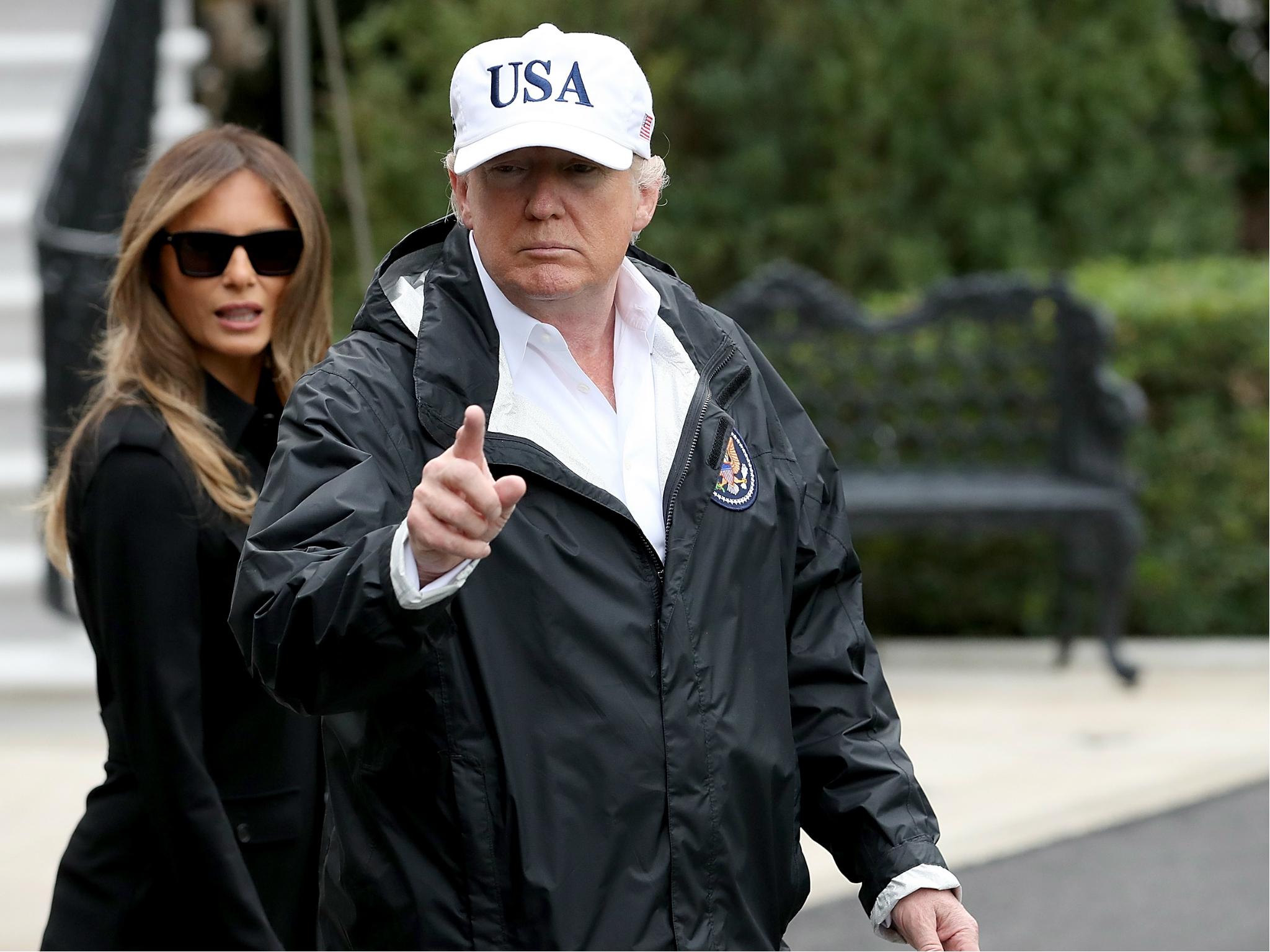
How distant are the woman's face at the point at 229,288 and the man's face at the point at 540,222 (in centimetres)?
86

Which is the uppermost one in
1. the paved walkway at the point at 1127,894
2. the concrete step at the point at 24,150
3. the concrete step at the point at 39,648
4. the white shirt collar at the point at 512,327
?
the concrete step at the point at 24,150

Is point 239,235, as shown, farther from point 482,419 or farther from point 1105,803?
point 1105,803

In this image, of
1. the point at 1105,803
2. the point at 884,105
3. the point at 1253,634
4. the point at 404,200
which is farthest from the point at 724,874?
the point at 404,200

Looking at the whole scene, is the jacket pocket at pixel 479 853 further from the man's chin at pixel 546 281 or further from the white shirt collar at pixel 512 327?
the man's chin at pixel 546 281

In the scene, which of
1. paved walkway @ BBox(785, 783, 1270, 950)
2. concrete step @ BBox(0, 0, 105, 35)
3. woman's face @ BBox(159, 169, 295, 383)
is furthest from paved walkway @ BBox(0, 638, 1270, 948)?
concrete step @ BBox(0, 0, 105, 35)

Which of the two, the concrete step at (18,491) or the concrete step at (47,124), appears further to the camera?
the concrete step at (47,124)

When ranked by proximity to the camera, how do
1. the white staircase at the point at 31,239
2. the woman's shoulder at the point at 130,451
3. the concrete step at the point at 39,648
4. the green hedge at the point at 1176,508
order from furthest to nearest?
the green hedge at the point at 1176,508, the white staircase at the point at 31,239, the concrete step at the point at 39,648, the woman's shoulder at the point at 130,451

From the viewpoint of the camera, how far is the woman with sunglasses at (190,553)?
2.74 metres

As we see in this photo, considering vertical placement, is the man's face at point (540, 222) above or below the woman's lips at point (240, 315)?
above

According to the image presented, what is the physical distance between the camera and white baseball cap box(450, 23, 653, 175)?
227 centimetres

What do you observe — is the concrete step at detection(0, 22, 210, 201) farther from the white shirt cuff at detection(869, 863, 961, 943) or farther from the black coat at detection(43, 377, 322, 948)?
the white shirt cuff at detection(869, 863, 961, 943)

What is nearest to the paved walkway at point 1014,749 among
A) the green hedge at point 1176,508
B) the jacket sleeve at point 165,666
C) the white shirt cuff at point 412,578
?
the green hedge at point 1176,508

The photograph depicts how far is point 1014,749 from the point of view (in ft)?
20.1

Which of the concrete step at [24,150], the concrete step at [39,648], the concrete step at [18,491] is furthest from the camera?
the concrete step at [24,150]
